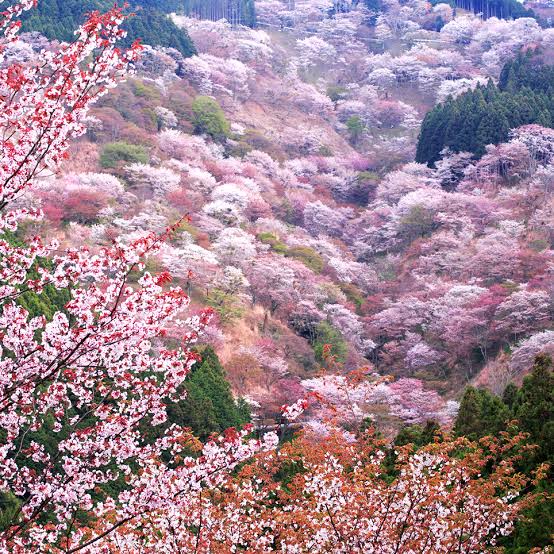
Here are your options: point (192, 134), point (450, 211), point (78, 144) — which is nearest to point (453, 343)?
point (450, 211)

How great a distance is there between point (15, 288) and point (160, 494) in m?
1.84

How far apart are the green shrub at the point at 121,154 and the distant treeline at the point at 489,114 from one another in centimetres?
1752

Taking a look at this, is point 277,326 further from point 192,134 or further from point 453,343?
point 192,134

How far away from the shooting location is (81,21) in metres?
47.4

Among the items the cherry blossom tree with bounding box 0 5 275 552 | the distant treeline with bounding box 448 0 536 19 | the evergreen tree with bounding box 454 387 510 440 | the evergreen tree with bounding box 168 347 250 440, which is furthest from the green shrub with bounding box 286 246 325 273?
the distant treeline with bounding box 448 0 536 19

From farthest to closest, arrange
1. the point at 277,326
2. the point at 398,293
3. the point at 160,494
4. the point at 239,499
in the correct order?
the point at 398,293, the point at 277,326, the point at 239,499, the point at 160,494

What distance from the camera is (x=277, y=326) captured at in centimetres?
2773

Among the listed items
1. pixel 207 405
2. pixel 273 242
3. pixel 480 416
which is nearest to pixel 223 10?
pixel 273 242

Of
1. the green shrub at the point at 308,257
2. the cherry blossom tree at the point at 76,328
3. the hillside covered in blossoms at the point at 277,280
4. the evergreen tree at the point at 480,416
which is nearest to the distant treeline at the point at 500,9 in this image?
the hillside covered in blossoms at the point at 277,280

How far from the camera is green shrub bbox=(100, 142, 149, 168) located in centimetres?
3488

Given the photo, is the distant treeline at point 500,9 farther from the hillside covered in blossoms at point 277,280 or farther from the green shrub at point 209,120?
the green shrub at point 209,120

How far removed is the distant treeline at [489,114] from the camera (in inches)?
1565

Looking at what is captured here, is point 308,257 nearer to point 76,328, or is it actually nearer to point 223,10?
point 76,328

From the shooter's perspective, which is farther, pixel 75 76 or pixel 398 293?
pixel 398 293
